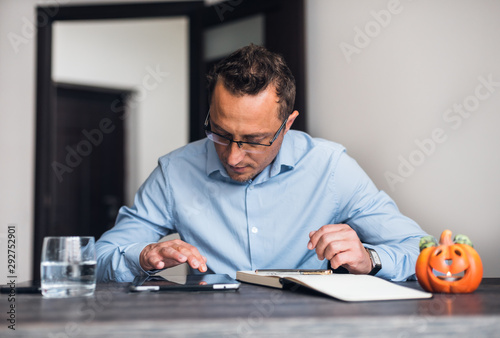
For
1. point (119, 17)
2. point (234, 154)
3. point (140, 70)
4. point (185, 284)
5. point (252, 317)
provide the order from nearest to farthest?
point (252, 317) < point (185, 284) < point (234, 154) < point (119, 17) < point (140, 70)

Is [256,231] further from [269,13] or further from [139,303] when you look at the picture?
[269,13]

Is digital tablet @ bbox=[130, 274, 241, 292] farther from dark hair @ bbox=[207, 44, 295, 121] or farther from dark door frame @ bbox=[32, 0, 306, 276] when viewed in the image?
dark door frame @ bbox=[32, 0, 306, 276]

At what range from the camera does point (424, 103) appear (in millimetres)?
1936

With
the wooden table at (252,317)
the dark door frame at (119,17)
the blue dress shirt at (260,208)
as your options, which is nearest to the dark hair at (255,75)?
the blue dress shirt at (260,208)

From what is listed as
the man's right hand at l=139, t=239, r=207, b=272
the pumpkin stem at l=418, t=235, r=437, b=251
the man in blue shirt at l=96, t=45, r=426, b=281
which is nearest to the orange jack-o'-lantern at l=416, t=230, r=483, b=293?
the pumpkin stem at l=418, t=235, r=437, b=251

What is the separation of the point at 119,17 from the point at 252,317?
10.0ft

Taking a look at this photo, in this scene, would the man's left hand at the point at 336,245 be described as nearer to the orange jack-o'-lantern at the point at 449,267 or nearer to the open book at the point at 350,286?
the open book at the point at 350,286

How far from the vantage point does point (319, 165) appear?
6.08 feet

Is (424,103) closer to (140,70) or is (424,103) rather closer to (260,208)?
(260,208)

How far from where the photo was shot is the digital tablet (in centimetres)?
111

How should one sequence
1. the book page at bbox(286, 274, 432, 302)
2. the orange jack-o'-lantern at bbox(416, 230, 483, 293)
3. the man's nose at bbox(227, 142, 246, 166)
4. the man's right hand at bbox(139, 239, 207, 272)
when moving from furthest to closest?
the man's nose at bbox(227, 142, 246, 166)
the man's right hand at bbox(139, 239, 207, 272)
the orange jack-o'-lantern at bbox(416, 230, 483, 293)
the book page at bbox(286, 274, 432, 302)

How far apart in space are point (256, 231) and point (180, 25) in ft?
13.7

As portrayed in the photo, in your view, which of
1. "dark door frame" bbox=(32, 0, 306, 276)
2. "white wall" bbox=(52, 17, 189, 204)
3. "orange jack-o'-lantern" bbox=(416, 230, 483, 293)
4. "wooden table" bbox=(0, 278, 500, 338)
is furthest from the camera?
"white wall" bbox=(52, 17, 189, 204)

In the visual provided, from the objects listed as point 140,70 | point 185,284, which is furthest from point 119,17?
point 185,284
